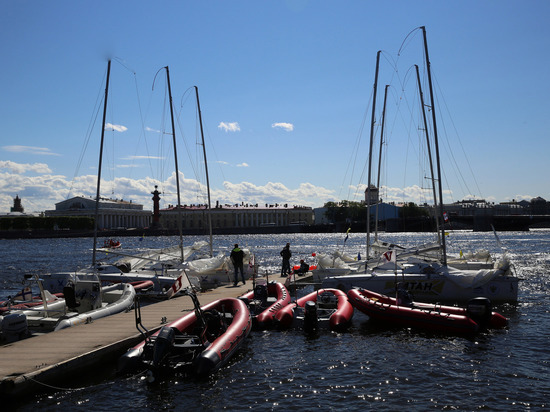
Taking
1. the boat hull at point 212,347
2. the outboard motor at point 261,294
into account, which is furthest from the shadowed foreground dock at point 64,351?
the outboard motor at point 261,294

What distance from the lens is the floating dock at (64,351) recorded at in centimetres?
1051

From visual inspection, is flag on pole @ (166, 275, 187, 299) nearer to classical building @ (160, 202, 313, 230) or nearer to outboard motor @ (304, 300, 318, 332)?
outboard motor @ (304, 300, 318, 332)

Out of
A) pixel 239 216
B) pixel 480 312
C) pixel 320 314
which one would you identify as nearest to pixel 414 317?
pixel 480 312

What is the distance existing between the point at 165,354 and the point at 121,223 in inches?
6940

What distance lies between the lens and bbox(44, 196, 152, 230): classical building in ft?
573

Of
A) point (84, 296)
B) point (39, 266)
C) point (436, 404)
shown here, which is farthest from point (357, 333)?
point (39, 266)

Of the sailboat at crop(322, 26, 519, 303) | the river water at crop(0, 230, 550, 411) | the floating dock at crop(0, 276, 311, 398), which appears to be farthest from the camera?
the sailboat at crop(322, 26, 519, 303)

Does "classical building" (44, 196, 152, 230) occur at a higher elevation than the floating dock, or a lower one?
higher

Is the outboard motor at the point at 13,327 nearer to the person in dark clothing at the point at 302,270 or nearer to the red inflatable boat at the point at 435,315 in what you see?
the red inflatable boat at the point at 435,315

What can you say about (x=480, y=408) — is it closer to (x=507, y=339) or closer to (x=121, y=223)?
(x=507, y=339)

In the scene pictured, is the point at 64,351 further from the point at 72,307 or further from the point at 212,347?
the point at 72,307

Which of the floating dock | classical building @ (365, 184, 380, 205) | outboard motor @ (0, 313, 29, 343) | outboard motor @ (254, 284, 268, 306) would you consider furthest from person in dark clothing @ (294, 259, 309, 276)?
outboard motor @ (0, 313, 29, 343)

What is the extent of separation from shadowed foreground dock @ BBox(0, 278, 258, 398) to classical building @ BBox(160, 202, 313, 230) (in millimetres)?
146449

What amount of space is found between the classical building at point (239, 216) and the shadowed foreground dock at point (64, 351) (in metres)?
146
